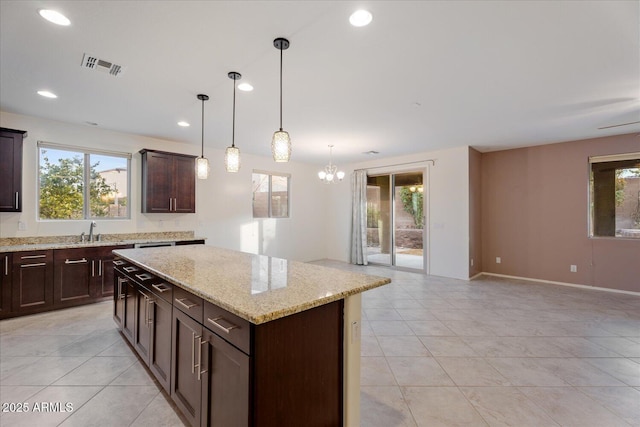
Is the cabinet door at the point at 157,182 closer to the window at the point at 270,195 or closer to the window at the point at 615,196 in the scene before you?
the window at the point at 270,195

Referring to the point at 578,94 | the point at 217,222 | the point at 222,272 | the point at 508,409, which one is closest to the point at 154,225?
the point at 217,222

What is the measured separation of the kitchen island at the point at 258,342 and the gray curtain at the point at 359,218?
488 centimetres

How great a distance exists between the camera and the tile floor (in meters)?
1.85

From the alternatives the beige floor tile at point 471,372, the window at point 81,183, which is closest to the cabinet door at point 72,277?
the window at point 81,183

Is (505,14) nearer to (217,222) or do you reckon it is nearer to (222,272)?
(222,272)

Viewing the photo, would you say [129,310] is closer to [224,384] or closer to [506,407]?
[224,384]

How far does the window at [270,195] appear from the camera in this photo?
6.43m

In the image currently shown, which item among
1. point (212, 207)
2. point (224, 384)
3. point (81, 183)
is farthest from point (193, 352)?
point (212, 207)

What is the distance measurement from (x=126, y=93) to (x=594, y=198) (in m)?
7.08

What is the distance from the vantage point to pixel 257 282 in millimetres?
1687

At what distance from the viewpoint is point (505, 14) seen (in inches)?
72.9

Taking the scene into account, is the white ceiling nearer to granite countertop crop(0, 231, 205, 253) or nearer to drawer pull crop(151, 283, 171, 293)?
granite countertop crop(0, 231, 205, 253)

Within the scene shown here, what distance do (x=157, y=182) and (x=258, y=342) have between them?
4313 millimetres

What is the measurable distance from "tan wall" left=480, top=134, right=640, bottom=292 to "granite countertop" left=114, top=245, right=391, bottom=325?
4576 mm
